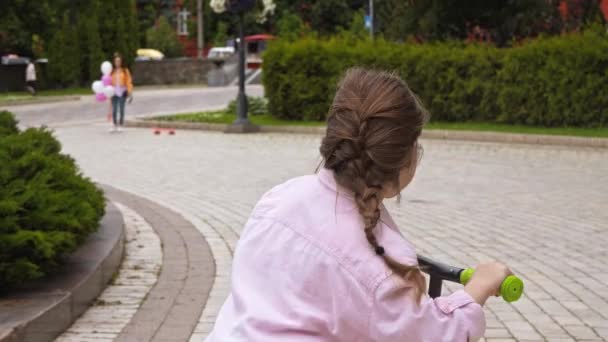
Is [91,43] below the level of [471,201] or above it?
above

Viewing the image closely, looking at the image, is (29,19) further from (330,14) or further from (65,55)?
(330,14)

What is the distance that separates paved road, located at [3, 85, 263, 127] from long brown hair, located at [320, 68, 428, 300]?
84.5 feet

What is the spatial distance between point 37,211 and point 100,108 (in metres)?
29.2

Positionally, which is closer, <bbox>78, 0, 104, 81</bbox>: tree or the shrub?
the shrub

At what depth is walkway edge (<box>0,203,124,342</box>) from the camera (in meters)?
5.18

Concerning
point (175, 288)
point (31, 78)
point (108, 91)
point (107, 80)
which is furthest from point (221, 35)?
point (175, 288)

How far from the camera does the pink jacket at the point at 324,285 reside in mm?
2195

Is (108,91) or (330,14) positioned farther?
(330,14)

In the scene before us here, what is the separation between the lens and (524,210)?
10.8 meters

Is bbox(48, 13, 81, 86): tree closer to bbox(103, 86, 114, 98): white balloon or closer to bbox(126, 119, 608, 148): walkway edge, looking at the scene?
bbox(103, 86, 114, 98): white balloon

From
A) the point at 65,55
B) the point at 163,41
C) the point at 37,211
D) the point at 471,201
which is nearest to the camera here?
the point at 37,211

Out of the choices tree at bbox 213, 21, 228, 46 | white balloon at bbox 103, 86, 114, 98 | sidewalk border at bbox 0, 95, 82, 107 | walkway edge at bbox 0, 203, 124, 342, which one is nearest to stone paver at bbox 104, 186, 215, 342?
walkway edge at bbox 0, 203, 124, 342

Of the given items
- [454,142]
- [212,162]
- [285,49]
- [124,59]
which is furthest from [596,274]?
[124,59]

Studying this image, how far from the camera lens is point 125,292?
674cm
